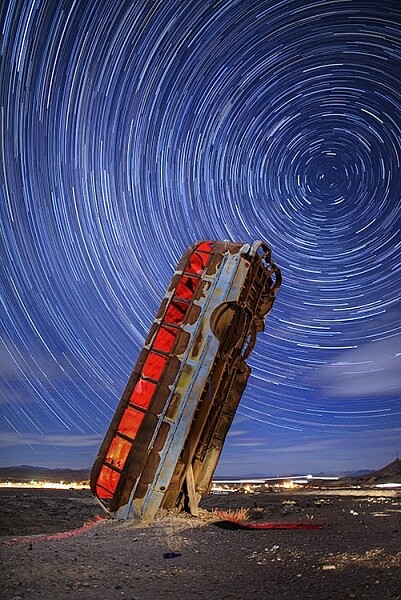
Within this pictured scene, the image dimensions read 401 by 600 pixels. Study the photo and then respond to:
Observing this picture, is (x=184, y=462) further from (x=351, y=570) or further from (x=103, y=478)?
(x=351, y=570)

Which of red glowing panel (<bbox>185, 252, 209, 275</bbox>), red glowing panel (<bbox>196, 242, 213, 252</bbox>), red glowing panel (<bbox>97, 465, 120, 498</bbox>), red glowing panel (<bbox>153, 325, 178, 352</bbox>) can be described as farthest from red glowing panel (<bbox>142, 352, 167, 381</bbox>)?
red glowing panel (<bbox>196, 242, 213, 252</bbox>)

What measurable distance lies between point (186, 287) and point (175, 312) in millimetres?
620

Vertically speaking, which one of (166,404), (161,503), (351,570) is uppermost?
(166,404)

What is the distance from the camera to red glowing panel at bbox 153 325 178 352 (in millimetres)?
10273

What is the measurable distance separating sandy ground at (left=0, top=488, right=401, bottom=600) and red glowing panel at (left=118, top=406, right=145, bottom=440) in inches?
65.2

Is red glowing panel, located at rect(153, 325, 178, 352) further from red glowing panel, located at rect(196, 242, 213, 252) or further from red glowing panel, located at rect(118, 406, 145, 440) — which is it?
red glowing panel, located at rect(196, 242, 213, 252)

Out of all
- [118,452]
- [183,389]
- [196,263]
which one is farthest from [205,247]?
[118,452]

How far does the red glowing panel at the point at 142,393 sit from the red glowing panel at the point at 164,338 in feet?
2.59

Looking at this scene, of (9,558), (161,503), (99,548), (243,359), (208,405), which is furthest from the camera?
(243,359)

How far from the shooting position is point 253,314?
11.2m

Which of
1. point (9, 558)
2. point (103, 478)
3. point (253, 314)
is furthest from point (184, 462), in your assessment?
point (9, 558)

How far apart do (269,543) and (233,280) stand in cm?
524

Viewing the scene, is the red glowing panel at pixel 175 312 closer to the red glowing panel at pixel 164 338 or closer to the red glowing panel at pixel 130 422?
the red glowing panel at pixel 164 338

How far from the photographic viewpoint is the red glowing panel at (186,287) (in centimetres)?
1064
